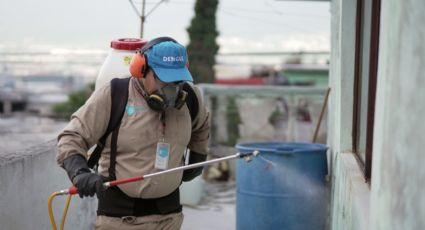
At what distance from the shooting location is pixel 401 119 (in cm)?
258

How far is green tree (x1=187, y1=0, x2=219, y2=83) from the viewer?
2000 centimetres

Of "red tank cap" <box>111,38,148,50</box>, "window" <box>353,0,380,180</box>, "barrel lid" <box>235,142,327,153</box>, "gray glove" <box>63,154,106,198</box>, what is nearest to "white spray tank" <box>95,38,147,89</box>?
"red tank cap" <box>111,38,148,50</box>

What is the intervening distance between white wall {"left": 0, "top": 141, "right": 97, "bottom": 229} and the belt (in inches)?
25.3

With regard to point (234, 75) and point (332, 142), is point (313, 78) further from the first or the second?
point (332, 142)

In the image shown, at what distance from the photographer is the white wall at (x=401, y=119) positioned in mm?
2367

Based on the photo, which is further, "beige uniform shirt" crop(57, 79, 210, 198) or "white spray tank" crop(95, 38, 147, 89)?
"white spray tank" crop(95, 38, 147, 89)

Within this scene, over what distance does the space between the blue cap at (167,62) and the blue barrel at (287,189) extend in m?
2.38

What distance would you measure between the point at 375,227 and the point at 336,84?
3443 mm

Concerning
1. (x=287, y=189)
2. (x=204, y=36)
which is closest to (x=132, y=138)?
(x=287, y=189)

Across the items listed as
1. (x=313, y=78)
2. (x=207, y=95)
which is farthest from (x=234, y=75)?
(x=207, y=95)

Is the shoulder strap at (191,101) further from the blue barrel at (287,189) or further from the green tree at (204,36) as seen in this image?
the green tree at (204,36)

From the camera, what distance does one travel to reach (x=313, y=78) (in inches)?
1325

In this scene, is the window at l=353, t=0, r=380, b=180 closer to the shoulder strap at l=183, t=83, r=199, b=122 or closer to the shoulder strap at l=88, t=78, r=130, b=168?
the shoulder strap at l=183, t=83, r=199, b=122

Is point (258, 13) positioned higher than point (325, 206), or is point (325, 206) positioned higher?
point (258, 13)
